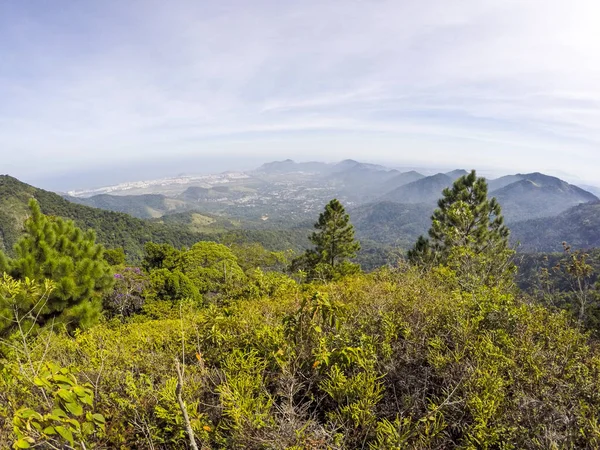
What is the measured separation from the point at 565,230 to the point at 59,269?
652 ft

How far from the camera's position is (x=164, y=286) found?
1348 centimetres

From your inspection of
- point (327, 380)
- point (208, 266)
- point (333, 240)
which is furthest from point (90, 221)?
point (327, 380)

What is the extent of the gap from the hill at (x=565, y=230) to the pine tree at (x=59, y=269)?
513 ft

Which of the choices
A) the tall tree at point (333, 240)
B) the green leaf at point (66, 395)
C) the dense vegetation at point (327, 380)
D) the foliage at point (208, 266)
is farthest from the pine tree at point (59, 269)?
the tall tree at point (333, 240)

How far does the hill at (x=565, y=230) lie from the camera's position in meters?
134

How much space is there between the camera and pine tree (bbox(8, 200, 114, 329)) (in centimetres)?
699

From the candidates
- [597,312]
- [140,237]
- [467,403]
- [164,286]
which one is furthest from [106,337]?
[140,237]

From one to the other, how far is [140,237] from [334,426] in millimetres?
80062

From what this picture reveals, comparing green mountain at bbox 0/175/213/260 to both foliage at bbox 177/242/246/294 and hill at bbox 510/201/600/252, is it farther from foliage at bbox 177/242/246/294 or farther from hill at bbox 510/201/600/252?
hill at bbox 510/201/600/252

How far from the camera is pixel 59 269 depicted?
719cm

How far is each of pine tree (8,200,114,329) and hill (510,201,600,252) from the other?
513 ft

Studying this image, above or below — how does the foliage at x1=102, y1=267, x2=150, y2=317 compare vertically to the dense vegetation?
below

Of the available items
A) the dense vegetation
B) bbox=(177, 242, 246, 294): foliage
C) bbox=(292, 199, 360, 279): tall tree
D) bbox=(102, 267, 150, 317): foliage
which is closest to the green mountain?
bbox=(177, 242, 246, 294): foliage

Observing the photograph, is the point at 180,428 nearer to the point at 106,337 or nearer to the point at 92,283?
the point at 106,337
